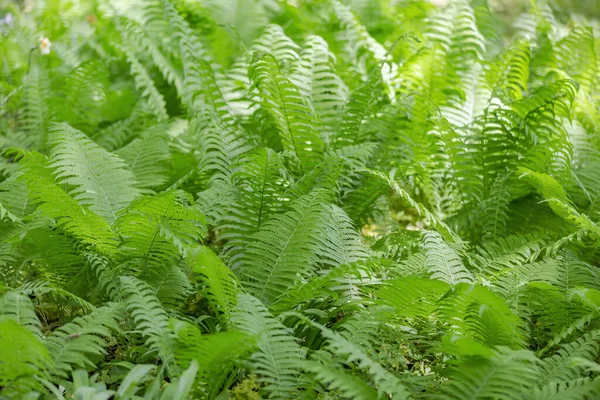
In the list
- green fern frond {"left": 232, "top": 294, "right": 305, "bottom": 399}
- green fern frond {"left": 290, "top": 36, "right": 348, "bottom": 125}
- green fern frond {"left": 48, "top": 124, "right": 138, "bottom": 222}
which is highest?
green fern frond {"left": 290, "top": 36, "right": 348, "bottom": 125}

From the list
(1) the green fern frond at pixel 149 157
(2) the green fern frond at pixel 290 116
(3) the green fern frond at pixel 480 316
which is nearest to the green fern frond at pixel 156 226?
(1) the green fern frond at pixel 149 157

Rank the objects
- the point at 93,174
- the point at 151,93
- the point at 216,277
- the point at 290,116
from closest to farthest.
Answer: the point at 216,277 → the point at 93,174 → the point at 290,116 → the point at 151,93

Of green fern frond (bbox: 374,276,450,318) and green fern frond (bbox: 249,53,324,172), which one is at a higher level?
green fern frond (bbox: 249,53,324,172)

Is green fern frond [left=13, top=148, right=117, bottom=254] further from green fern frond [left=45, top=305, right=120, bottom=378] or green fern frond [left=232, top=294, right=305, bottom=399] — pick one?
green fern frond [left=232, top=294, right=305, bottom=399]

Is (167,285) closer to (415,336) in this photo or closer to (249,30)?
(415,336)

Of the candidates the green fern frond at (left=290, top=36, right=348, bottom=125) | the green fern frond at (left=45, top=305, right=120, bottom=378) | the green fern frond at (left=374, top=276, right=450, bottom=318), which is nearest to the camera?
the green fern frond at (left=45, top=305, right=120, bottom=378)

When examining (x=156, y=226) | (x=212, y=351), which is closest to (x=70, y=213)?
(x=156, y=226)

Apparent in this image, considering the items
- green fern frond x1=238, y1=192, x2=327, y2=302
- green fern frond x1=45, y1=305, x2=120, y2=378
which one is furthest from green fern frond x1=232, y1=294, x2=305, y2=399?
green fern frond x1=45, y1=305, x2=120, y2=378

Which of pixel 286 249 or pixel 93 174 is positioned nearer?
pixel 286 249

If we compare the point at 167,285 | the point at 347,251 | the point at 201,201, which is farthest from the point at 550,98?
the point at 167,285

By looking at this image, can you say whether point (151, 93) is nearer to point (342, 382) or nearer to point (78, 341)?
point (78, 341)
